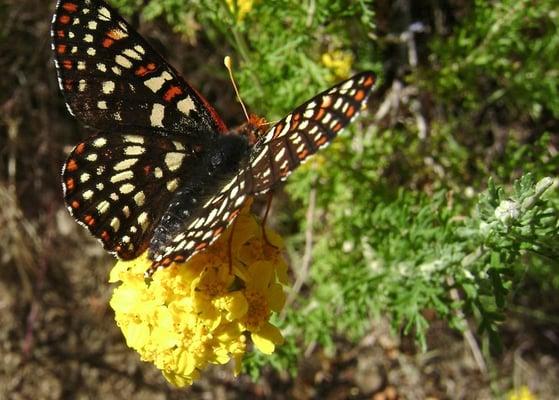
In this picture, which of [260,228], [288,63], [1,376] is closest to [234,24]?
[288,63]

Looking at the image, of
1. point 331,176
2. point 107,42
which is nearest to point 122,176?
point 107,42

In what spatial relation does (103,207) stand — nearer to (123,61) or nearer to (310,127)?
(123,61)

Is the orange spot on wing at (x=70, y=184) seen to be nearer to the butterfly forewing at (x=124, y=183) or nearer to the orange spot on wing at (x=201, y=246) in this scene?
the butterfly forewing at (x=124, y=183)

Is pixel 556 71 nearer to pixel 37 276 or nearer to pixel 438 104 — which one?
pixel 438 104

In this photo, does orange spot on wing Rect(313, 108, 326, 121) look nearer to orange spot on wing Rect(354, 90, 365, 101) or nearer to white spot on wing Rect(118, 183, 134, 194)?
orange spot on wing Rect(354, 90, 365, 101)

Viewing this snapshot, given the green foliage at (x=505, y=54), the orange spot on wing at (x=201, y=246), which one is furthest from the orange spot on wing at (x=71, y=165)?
the green foliage at (x=505, y=54)

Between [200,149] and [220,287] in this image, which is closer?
[220,287]
